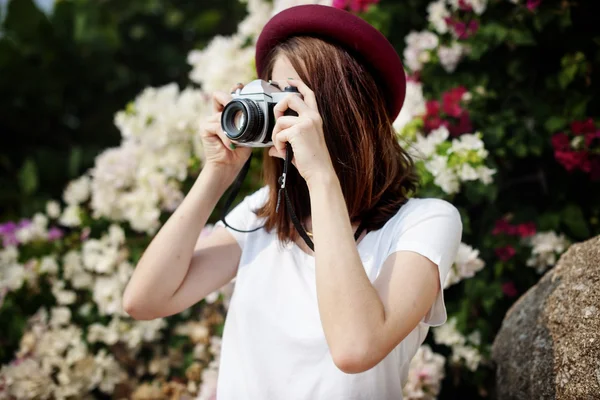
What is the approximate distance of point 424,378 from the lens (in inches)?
78.8

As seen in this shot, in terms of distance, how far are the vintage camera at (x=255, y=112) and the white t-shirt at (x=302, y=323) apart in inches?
15.1

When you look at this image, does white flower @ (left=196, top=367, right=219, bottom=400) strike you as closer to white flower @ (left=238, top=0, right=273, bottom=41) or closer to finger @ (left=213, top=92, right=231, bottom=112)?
finger @ (left=213, top=92, right=231, bottom=112)

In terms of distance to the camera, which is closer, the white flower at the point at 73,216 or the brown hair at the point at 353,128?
the brown hair at the point at 353,128

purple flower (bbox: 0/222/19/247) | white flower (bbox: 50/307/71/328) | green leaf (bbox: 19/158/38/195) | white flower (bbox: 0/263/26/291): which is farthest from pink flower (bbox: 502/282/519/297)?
green leaf (bbox: 19/158/38/195)

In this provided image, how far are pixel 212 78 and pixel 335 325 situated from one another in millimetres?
1677

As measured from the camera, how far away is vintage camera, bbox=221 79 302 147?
4.27ft

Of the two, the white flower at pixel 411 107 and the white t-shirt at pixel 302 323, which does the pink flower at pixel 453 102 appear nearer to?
the white flower at pixel 411 107

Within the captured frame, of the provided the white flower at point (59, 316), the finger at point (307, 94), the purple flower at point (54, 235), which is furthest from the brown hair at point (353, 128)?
the purple flower at point (54, 235)

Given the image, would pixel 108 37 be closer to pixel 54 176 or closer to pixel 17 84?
pixel 17 84

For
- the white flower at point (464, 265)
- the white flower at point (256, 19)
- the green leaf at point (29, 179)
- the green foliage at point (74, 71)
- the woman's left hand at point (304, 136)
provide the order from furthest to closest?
the green foliage at point (74, 71), the green leaf at point (29, 179), the white flower at point (256, 19), the white flower at point (464, 265), the woman's left hand at point (304, 136)

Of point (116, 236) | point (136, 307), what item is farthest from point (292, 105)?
point (116, 236)

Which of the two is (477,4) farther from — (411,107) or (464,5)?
(411,107)

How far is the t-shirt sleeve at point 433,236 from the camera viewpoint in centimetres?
128

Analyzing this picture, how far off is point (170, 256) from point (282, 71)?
24.1 inches
